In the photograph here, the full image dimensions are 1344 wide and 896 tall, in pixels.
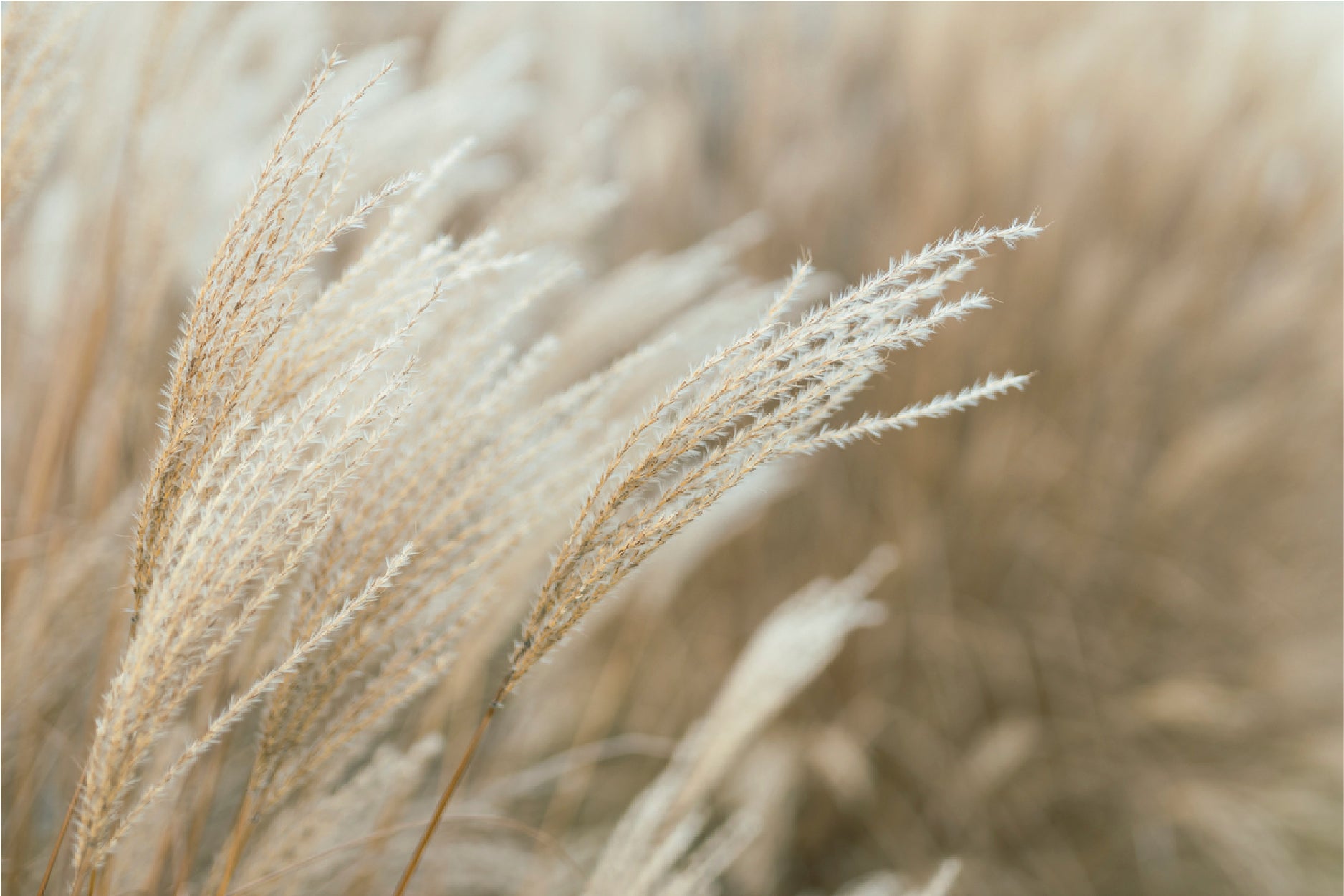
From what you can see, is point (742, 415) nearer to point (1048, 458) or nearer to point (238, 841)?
point (238, 841)

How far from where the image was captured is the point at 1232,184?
5.51ft

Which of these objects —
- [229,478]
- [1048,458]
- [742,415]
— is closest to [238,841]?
[229,478]

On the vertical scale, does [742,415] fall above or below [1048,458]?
below

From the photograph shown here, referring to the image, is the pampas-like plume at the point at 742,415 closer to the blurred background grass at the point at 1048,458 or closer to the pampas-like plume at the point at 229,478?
the pampas-like plume at the point at 229,478

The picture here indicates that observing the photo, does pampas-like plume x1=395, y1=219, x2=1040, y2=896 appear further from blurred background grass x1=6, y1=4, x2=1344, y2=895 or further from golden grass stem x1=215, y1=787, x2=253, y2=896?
blurred background grass x1=6, y1=4, x2=1344, y2=895

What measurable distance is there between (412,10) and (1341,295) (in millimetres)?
2000

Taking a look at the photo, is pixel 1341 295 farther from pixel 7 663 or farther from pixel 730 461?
pixel 7 663

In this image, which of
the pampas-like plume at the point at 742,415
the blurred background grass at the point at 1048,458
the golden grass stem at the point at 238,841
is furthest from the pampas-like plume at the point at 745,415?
the blurred background grass at the point at 1048,458

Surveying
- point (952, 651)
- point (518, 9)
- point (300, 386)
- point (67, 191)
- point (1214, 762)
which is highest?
point (518, 9)

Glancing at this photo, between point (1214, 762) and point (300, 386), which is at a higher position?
point (300, 386)

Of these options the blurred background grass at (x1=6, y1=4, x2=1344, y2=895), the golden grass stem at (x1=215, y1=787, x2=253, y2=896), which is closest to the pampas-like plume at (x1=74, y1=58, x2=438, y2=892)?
the golden grass stem at (x1=215, y1=787, x2=253, y2=896)

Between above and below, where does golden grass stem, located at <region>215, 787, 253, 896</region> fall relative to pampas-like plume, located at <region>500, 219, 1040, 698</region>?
below

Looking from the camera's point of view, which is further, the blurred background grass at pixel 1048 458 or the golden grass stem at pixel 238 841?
the blurred background grass at pixel 1048 458

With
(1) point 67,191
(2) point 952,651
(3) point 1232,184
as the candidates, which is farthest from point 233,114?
(3) point 1232,184
